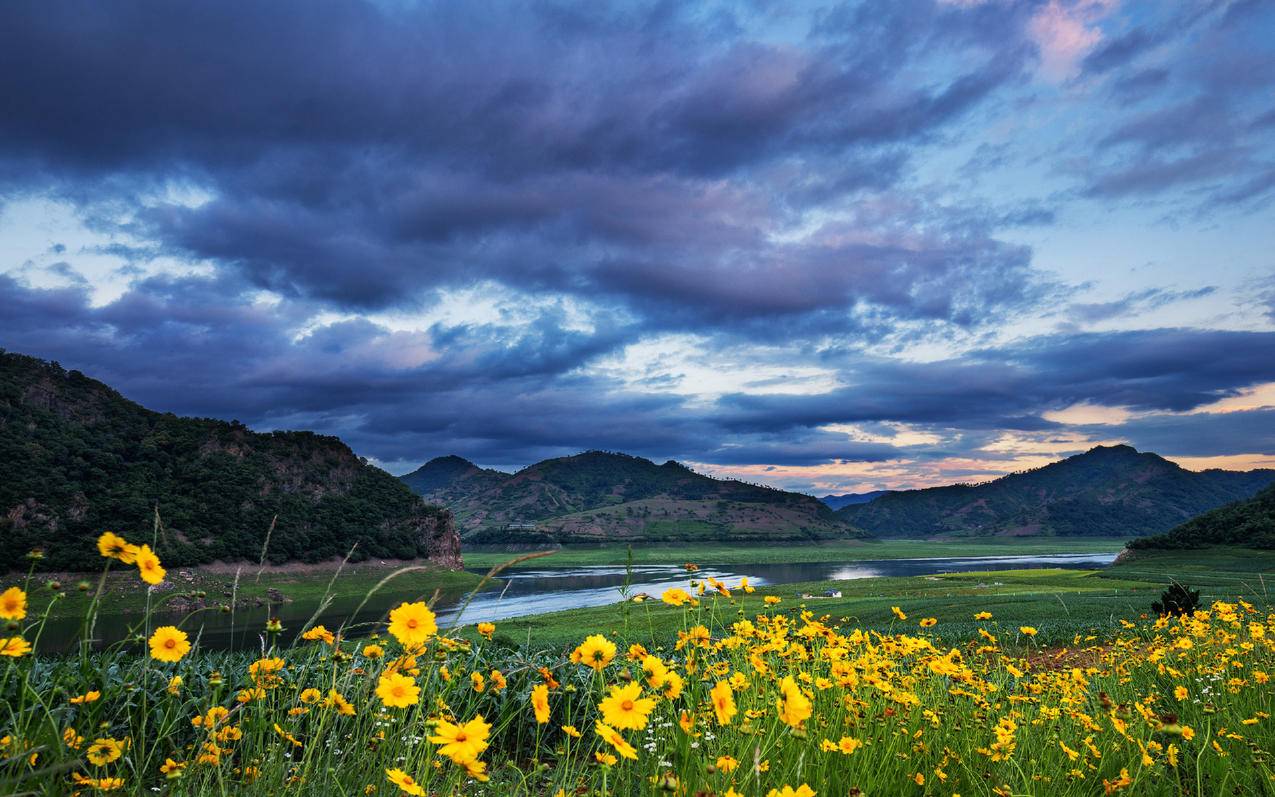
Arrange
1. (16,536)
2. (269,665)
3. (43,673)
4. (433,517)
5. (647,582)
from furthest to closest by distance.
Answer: (433,517)
(647,582)
(16,536)
(43,673)
(269,665)

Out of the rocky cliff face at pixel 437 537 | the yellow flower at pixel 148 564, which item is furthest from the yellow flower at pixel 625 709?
the rocky cliff face at pixel 437 537

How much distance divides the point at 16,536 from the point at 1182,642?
91585mm

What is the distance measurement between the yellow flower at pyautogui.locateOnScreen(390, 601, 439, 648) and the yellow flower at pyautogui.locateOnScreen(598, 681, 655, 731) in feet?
2.61

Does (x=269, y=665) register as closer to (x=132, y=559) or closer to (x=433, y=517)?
(x=132, y=559)

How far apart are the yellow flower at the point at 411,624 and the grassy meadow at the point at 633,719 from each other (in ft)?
0.04

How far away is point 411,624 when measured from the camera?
9.12 feet

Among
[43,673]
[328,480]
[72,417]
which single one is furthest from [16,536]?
[43,673]

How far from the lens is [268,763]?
3510mm

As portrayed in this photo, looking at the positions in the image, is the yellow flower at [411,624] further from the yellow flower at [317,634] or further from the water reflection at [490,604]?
the water reflection at [490,604]

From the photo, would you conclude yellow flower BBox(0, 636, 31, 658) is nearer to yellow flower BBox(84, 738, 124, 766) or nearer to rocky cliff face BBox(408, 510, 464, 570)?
yellow flower BBox(84, 738, 124, 766)

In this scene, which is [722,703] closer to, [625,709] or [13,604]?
[625,709]

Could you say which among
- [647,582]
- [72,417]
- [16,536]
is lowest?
[647,582]

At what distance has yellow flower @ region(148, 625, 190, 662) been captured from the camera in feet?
9.04

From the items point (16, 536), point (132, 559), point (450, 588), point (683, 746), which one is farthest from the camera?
point (450, 588)
